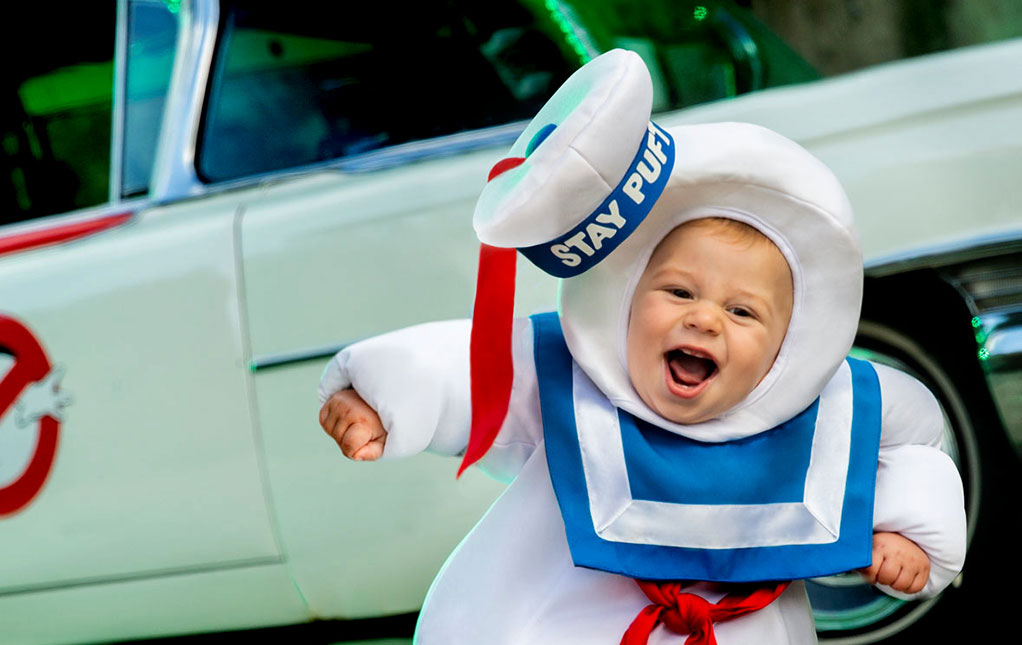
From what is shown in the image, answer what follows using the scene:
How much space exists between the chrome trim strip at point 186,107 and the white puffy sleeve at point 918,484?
1715mm

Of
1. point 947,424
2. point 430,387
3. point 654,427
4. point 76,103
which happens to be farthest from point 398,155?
point 947,424

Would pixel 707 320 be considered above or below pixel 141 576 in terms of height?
above

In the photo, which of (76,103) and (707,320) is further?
(76,103)

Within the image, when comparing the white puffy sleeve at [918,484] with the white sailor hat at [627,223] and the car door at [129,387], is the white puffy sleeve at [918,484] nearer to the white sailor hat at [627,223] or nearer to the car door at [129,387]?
the white sailor hat at [627,223]

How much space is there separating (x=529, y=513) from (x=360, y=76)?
140 centimetres

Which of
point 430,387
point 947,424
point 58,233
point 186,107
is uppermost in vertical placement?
point 430,387

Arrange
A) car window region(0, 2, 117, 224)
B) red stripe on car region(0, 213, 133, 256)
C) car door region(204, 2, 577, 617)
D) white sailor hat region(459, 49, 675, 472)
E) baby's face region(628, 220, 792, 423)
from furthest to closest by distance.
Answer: car window region(0, 2, 117, 224), red stripe on car region(0, 213, 133, 256), car door region(204, 2, 577, 617), baby's face region(628, 220, 792, 423), white sailor hat region(459, 49, 675, 472)

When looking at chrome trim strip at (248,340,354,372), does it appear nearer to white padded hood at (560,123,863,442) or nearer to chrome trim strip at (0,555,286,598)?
chrome trim strip at (0,555,286,598)

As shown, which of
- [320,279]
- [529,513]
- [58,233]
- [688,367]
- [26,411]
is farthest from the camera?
[58,233]

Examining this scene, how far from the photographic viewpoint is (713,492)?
158cm

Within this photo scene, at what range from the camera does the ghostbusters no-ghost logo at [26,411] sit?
8.80 ft

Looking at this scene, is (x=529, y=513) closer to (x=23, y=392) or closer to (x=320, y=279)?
(x=320, y=279)

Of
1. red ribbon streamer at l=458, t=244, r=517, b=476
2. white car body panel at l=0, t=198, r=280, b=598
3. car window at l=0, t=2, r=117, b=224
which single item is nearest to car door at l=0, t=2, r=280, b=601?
white car body panel at l=0, t=198, r=280, b=598

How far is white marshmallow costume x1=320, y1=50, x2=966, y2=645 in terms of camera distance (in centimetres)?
153
